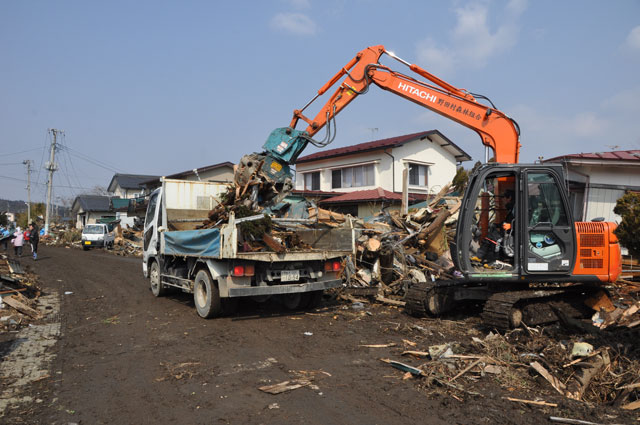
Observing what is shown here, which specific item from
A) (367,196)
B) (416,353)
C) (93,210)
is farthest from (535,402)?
(93,210)

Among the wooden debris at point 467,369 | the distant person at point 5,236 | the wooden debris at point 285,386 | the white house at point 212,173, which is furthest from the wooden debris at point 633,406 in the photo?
the white house at point 212,173

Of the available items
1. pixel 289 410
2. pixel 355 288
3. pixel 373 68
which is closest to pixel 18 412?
pixel 289 410

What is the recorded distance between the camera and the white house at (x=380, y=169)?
26016 millimetres

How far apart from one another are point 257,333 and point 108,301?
505 centimetres

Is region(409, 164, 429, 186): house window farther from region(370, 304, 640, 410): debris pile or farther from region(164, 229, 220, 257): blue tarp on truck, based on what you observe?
region(370, 304, 640, 410): debris pile

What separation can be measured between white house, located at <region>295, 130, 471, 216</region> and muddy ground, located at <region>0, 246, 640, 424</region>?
1676cm

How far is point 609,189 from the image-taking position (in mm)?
13508

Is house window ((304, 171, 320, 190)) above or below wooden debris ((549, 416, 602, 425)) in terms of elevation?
above

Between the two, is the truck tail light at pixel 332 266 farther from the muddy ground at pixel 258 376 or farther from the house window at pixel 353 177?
the house window at pixel 353 177

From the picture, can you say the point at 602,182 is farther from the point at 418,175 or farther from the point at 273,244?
the point at 418,175

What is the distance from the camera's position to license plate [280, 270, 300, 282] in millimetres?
8047

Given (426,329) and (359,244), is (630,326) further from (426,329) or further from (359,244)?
(359,244)

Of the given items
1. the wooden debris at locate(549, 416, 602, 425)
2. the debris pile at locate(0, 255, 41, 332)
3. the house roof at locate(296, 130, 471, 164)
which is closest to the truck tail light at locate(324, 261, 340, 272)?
the wooden debris at locate(549, 416, 602, 425)

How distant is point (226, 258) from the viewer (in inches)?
298
